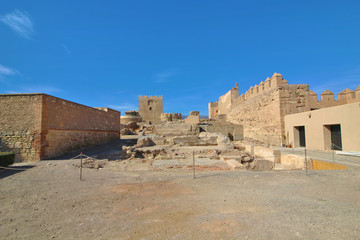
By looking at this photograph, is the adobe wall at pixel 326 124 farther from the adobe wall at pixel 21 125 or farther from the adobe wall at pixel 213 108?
the adobe wall at pixel 213 108

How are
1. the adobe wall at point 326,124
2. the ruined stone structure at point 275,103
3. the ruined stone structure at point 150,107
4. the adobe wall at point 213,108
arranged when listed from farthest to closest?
the ruined stone structure at point 150,107 < the adobe wall at point 213,108 < the ruined stone structure at point 275,103 < the adobe wall at point 326,124

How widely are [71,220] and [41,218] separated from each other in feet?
1.89

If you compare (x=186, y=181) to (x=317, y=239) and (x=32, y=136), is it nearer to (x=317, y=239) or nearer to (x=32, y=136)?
(x=317, y=239)

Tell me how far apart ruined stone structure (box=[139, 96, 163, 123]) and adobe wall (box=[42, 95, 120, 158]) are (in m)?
32.4

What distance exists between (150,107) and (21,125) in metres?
39.4

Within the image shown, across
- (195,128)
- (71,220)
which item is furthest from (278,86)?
(71,220)

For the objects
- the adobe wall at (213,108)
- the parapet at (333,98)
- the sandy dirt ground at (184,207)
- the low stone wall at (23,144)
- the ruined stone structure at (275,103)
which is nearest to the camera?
the sandy dirt ground at (184,207)

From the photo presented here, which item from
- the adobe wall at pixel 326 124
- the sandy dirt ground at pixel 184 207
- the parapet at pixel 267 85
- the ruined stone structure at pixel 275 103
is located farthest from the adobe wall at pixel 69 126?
the adobe wall at pixel 326 124

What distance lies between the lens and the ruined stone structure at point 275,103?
13648 millimetres

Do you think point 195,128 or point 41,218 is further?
point 195,128

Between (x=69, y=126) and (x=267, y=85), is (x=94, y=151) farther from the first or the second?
(x=267, y=85)

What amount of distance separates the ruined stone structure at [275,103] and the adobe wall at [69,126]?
14090 mm

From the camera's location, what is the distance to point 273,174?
5.65m

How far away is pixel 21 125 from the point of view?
28.8ft
